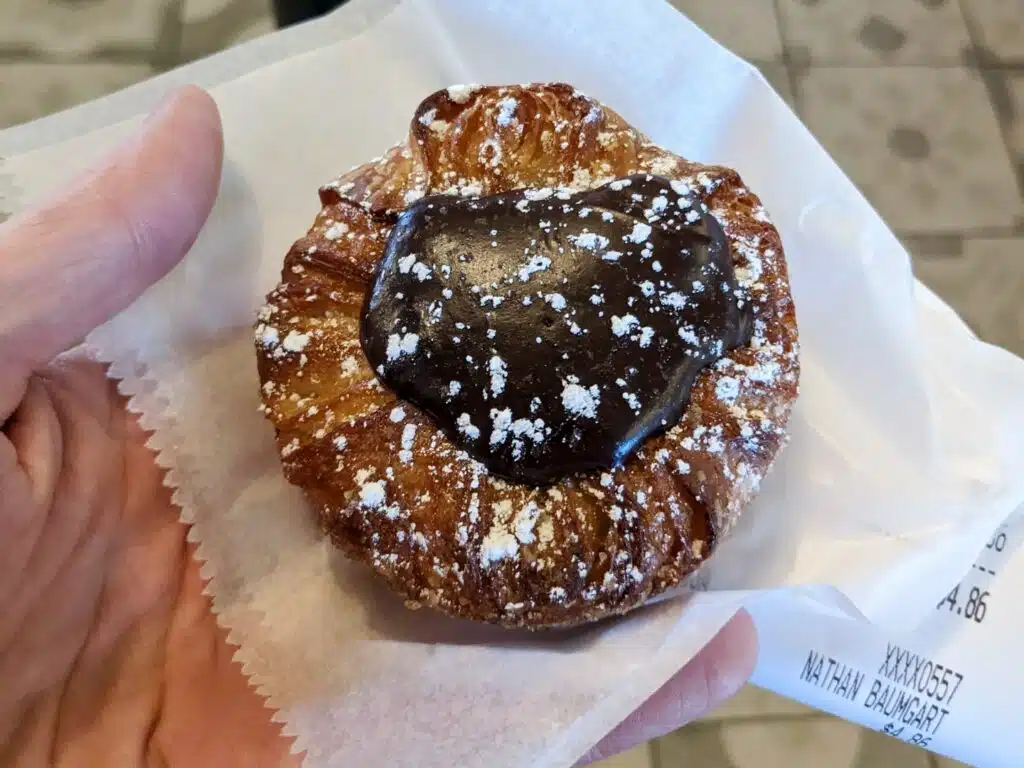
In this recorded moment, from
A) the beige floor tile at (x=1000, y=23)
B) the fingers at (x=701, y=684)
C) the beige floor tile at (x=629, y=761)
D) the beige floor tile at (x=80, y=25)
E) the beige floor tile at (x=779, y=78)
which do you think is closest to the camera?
the fingers at (x=701, y=684)

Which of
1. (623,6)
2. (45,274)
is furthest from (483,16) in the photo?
(45,274)

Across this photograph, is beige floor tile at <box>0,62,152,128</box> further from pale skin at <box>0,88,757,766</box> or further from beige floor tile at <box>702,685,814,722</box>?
beige floor tile at <box>702,685,814,722</box>

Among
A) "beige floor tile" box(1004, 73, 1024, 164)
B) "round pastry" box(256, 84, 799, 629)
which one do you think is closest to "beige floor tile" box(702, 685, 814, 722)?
"round pastry" box(256, 84, 799, 629)

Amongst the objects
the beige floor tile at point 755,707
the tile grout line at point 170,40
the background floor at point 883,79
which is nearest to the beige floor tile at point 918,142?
the background floor at point 883,79

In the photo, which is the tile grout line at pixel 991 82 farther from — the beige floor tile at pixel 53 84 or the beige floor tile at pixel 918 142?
the beige floor tile at pixel 53 84

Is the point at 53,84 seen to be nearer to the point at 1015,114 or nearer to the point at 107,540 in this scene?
the point at 107,540

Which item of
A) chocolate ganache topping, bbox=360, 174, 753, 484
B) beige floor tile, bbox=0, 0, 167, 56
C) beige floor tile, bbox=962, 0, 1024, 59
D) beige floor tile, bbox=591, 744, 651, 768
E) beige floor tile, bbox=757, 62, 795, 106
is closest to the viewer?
chocolate ganache topping, bbox=360, 174, 753, 484

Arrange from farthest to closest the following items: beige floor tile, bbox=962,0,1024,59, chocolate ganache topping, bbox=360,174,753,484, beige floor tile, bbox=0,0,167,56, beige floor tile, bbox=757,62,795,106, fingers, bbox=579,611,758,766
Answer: beige floor tile, bbox=962,0,1024,59 < beige floor tile, bbox=757,62,795,106 < beige floor tile, bbox=0,0,167,56 < fingers, bbox=579,611,758,766 < chocolate ganache topping, bbox=360,174,753,484
